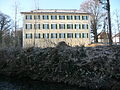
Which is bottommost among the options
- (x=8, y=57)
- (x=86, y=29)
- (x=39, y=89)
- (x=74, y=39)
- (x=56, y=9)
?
(x=39, y=89)

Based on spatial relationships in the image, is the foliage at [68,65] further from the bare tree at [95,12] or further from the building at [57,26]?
the bare tree at [95,12]

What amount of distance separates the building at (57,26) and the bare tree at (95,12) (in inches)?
58.9

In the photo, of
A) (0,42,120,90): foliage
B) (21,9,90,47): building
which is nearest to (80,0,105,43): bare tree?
(21,9,90,47): building

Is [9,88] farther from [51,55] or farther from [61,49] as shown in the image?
[61,49]

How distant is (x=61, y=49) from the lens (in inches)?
454

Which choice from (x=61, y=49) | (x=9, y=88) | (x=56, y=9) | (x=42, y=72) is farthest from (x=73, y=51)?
(x=56, y=9)

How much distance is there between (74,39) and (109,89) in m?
34.3

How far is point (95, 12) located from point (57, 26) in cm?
1080

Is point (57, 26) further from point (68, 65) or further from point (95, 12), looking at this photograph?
point (68, 65)

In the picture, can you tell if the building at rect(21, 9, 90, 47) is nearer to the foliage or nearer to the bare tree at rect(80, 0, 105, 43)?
the bare tree at rect(80, 0, 105, 43)

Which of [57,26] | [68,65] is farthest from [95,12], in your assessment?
[68,65]

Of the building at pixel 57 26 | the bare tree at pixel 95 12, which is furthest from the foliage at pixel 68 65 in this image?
the bare tree at pixel 95 12

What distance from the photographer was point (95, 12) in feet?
137

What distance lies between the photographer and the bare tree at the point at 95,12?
41.1 metres
